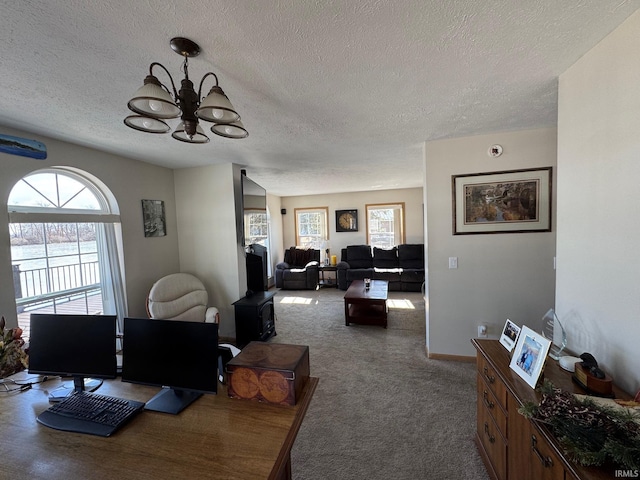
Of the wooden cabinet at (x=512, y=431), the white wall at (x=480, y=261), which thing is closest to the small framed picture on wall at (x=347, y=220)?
the white wall at (x=480, y=261)

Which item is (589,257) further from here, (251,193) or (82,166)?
(82,166)

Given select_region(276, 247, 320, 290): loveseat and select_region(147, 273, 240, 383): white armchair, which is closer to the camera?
select_region(147, 273, 240, 383): white armchair

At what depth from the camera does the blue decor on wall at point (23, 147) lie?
2033 millimetres

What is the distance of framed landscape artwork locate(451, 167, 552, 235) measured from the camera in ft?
8.57

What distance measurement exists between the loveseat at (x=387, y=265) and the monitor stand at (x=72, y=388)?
5185 millimetres

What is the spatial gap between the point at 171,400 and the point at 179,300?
86.3 inches

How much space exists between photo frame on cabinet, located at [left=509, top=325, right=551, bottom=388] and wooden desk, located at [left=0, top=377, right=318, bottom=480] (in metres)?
1.07

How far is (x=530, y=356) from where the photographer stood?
1285 mm

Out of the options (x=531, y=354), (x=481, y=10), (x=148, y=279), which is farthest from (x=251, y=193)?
(x=531, y=354)

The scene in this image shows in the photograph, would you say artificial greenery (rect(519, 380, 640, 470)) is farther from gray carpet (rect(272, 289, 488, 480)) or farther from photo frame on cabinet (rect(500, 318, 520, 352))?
gray carpet (rect(272, 289, 488, 480))

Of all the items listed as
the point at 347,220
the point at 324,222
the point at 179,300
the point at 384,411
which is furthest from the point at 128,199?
the point at 347,220

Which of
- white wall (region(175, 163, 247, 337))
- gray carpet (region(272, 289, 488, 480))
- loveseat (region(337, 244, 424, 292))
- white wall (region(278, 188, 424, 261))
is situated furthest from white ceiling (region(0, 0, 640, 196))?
white wall (region(278, 188, 424, 261))

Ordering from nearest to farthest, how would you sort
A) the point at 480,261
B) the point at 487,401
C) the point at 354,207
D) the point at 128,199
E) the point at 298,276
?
the point at 487,401
the point at 480,261
the point at 128,199
the point at 298,276
the point at 354,207

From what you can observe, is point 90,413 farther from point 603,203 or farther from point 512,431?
point 603,203
